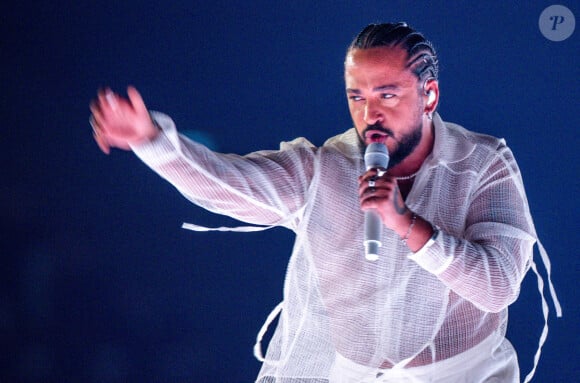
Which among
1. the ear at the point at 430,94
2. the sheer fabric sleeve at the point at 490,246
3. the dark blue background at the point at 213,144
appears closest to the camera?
the sheer fabric sleeve at the point at 490,246

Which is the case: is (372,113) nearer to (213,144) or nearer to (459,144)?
(459,144)

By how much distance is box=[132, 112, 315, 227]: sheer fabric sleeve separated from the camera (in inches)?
54.5

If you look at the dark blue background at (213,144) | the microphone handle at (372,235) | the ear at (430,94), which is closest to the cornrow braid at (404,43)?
the ear at (430,94)

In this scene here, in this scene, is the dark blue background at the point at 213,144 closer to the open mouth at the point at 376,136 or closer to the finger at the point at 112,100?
the open mouth at the point at 376,136

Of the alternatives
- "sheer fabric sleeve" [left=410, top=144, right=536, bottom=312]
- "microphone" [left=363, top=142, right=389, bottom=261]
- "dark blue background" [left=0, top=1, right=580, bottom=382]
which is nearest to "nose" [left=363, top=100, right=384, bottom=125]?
"microphone" [left=363, top=142, right=389, bottom=261]

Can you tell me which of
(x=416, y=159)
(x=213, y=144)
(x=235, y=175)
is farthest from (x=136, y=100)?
(x=213, y=144)

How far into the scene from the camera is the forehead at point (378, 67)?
162 cm

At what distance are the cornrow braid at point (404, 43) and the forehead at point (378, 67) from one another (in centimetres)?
1

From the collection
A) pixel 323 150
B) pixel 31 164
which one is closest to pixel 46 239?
pixel 31 164

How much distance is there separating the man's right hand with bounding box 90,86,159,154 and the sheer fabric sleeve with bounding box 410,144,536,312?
0.54 m

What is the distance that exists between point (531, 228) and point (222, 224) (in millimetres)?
1139

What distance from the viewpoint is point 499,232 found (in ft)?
5.16

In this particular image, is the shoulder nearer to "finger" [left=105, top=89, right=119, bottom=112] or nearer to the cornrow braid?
the cornrow braid

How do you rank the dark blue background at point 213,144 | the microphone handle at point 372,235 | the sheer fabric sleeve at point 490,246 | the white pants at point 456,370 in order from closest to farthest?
the microphone handle at point 372,235
the sheer fabric sleeve at point 490,246
the white pants at point 456,370
the dark blue background at point 213,144
